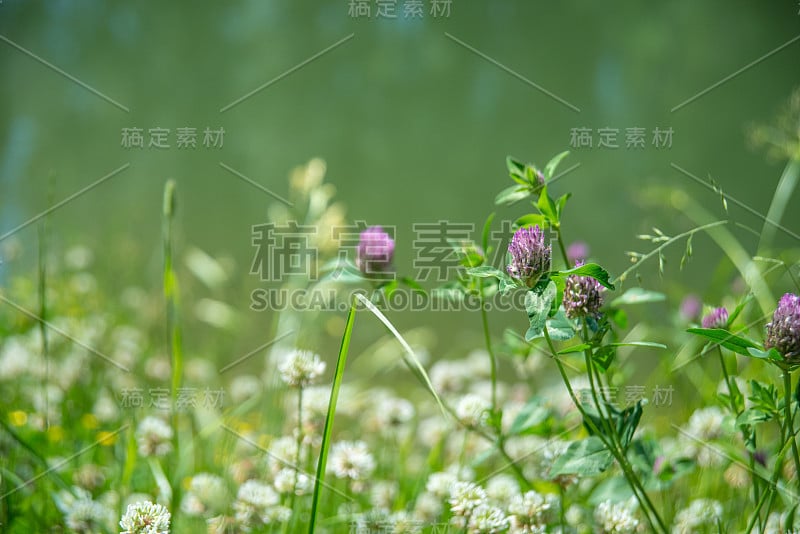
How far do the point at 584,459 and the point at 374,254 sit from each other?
0.34 m

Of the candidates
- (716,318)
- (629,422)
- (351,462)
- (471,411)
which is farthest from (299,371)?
(716,318)

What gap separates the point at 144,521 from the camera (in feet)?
2.04

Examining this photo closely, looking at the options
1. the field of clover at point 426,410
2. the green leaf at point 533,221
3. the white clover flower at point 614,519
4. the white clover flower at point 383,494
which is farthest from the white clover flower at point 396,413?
the green leaf at point 533,221

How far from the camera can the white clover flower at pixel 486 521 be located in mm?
666

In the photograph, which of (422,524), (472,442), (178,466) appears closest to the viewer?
(422,524)

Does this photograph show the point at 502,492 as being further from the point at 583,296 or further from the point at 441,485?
the point at 583,296

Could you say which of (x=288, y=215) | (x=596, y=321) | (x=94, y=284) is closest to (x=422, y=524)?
(x=596, y=321)

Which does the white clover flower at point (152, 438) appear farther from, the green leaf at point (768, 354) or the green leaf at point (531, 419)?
the green leaf at point (768, 354)

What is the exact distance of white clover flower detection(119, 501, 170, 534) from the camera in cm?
62

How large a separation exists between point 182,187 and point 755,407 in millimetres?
2096

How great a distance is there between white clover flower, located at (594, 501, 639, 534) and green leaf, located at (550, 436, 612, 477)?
99 mm

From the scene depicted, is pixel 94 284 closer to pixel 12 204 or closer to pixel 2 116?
pixel 12 204

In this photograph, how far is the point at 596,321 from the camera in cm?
66

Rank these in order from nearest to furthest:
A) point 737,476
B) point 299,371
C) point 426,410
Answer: point 299,371 → point 737,476 → point 426,410
